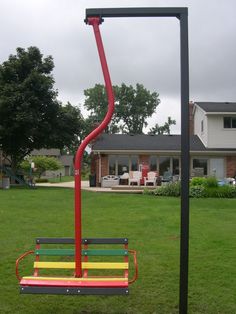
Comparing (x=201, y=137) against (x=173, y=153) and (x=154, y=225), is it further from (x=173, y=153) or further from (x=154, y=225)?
(x=154, y=225)

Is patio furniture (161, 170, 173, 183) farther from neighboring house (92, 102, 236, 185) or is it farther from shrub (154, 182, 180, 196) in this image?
shrub (154, 182, 180, 196)

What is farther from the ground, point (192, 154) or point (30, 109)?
point (30, 109)

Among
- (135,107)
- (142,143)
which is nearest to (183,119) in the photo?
(142,143)

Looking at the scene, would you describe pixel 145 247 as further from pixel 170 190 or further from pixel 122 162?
pixel 122 162

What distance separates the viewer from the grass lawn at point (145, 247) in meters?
6.08

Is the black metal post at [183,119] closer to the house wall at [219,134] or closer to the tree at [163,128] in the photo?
the house wall at [219,134]

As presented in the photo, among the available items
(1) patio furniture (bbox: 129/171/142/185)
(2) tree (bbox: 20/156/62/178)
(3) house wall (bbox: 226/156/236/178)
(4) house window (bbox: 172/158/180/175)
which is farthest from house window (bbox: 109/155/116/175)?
(2) tree (bbox: 20/156/62/178)

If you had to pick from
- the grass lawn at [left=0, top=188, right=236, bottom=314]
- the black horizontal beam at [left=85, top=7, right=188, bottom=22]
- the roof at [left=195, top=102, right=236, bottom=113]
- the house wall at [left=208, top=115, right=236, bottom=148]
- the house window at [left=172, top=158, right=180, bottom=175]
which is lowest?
the grass lawn at [left=0, top=188, right=236, bottom=314]

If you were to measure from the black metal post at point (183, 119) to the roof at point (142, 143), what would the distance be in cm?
2829

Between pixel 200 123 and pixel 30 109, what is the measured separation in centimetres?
1385

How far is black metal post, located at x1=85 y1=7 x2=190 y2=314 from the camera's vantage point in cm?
527

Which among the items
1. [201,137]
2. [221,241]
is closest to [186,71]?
[221,241]

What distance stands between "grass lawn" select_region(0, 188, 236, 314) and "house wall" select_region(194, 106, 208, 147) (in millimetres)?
17630

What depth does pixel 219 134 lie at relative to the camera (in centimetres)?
3488
